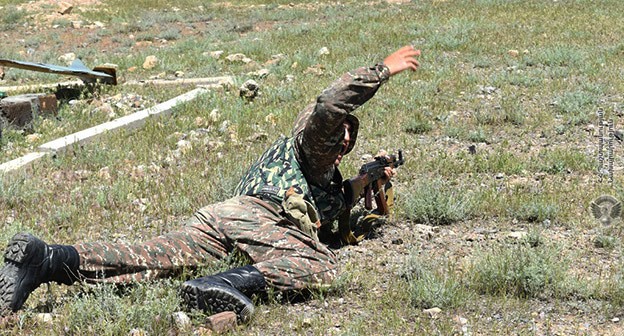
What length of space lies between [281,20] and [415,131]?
1288 centimetres

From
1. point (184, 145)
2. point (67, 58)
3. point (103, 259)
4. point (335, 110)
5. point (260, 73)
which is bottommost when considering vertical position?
point (67, 58)

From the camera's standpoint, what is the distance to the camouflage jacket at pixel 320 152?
4.65m

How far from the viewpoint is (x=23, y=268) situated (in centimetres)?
394

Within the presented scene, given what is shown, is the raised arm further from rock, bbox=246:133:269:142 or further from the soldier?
rock, bbox=246:133:269:142

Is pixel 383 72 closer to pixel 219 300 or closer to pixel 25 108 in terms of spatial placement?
pixel 219 300

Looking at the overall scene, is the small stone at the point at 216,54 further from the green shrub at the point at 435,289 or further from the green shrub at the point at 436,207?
the green shrub at the point at 435,289

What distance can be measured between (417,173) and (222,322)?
11.5ft

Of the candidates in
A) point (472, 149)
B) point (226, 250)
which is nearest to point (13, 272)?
point (226, 250)

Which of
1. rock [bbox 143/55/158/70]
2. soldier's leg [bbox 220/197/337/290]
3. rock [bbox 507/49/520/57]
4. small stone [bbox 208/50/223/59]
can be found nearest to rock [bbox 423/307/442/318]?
soldier's leg [bbox 220/197/337/290]

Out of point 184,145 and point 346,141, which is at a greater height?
point 346,141

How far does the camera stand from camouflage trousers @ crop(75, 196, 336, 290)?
4.33 metres

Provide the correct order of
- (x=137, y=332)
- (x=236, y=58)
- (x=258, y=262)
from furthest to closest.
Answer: (x=236, y=58) < (x=258, y=262) < (x=137, y=332)

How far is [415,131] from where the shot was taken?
27.8ft

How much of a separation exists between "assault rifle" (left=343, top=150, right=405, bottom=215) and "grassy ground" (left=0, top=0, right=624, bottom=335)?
23 cm
